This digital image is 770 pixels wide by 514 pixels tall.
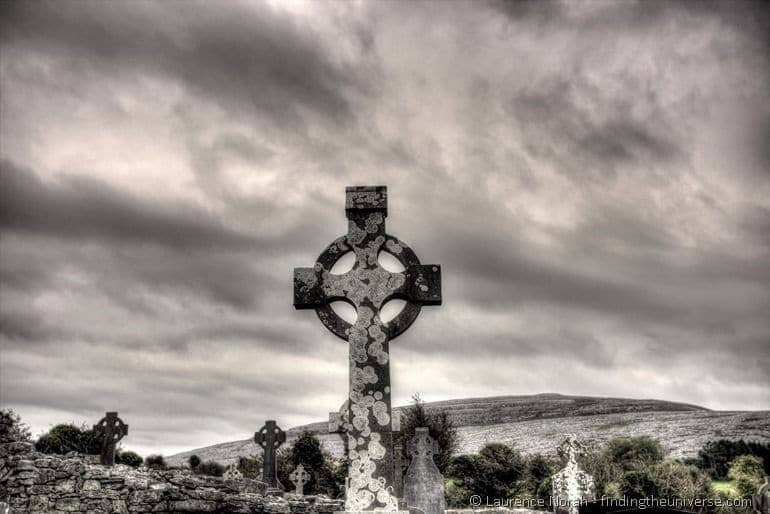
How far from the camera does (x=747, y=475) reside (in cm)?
2484

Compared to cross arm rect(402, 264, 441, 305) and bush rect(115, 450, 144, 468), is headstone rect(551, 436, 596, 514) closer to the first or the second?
cross arm rect(402, 264, 441, 305)

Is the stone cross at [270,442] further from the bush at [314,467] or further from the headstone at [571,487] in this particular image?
the headstone at [571,487]

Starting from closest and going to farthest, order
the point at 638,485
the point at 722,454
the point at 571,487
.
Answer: the point at 571,487 < the point at 638,485 < the point at 722,454

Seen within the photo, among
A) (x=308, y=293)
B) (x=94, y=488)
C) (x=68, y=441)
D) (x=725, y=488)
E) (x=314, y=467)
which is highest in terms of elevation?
(x=308, y=293)

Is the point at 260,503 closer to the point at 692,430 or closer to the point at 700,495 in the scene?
the point at 700,495

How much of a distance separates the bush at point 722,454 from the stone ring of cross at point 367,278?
28.3 m

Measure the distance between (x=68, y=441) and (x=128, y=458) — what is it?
2636mm

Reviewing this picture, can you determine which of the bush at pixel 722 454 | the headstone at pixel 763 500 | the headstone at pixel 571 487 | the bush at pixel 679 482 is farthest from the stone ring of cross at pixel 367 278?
the bush at pixel 722 454

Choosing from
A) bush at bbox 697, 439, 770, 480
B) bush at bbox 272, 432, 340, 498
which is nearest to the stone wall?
bush at bbox 272, 432, 340, 498

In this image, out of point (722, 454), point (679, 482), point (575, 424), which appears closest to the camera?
point (679, 482)

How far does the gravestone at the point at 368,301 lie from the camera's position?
6.26 metres

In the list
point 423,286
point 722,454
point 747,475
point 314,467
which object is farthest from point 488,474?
point 423,286

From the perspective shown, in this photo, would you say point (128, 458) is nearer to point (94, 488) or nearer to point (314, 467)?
point (314, 467)

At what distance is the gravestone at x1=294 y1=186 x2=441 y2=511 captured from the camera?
6.26 meters
